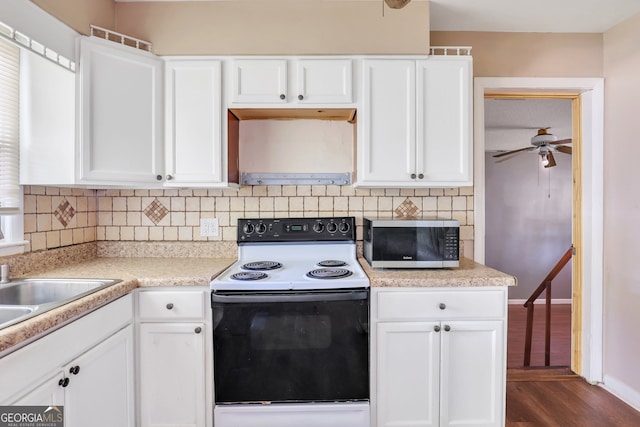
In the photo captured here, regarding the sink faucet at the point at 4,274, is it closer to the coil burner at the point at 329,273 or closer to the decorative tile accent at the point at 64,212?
the decorative tile accent at the point at 64,212

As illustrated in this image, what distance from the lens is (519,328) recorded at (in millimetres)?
3980

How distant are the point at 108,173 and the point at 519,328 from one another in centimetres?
435

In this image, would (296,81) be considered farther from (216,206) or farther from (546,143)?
(546,143)

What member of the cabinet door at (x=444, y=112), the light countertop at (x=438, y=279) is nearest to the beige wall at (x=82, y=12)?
the cabinet door at (x=444, y=112)

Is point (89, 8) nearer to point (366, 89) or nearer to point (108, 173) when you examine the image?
point (108, 173)

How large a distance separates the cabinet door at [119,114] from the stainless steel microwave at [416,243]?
1295mm

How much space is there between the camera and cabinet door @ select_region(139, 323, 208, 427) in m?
1.62

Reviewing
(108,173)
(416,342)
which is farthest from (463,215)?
(108,173)

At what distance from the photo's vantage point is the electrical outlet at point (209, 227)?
7.30 feet

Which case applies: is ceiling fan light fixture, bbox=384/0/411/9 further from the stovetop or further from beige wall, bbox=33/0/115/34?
beige wall, bbox=33/0/115/34

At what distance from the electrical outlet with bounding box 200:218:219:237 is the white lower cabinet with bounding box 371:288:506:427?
1.14 m

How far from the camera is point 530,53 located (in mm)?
2314

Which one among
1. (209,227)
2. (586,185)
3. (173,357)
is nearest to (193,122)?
(209,227)

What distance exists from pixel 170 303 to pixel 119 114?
1.02 m
